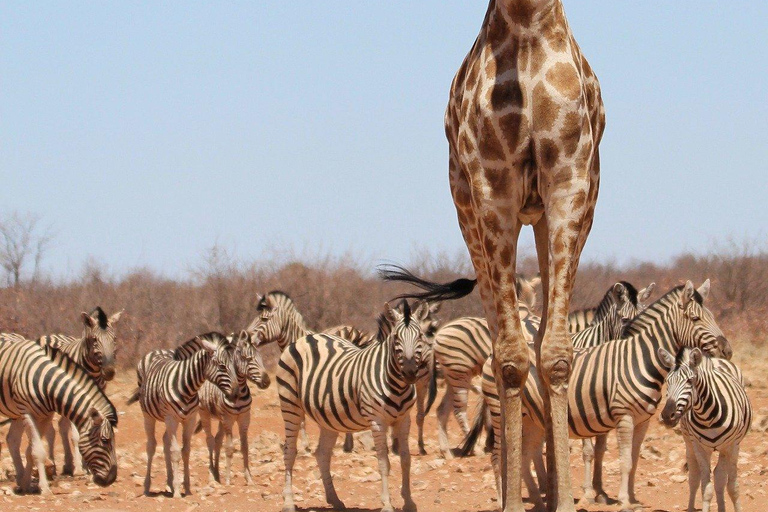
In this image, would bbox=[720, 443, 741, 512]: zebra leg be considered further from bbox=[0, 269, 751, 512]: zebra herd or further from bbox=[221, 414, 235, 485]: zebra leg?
bbox=[221, 414, 235, 485]: zebra leg

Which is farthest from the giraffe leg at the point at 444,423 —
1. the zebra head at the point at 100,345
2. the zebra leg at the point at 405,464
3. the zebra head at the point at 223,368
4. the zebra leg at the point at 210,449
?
the zebra head at the point at 100,345

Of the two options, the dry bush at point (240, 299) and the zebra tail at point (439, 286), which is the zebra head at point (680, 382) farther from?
the dry bush at point (240, 299)

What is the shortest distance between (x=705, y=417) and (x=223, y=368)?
5.29 metres

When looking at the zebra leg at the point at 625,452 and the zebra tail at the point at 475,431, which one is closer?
the zebra leg at the point at 625,452

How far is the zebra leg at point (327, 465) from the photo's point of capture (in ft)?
34.5

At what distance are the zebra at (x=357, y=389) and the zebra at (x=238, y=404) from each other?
891 mm

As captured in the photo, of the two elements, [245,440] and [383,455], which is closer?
[383,455]

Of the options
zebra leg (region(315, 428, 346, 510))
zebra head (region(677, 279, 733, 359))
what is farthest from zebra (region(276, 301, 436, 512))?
zebra head (region(677, 279, 733, 359))

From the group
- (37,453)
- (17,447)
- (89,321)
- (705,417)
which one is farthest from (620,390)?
(89,321)

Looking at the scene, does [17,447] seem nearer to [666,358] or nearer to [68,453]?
[68,453]

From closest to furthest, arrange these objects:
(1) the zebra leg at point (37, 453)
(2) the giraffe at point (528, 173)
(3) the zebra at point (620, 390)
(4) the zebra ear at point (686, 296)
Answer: (2) the giraffe at point (528, 173) → (3) the zebra at point (620, 390) → (4) the zebra ear at point (686, 296) → (1) the zebra leg at point (37, 453)

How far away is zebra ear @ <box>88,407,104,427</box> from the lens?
11.8 metres

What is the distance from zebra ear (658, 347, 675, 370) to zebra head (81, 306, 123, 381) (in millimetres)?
7931

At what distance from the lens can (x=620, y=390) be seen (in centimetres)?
973
